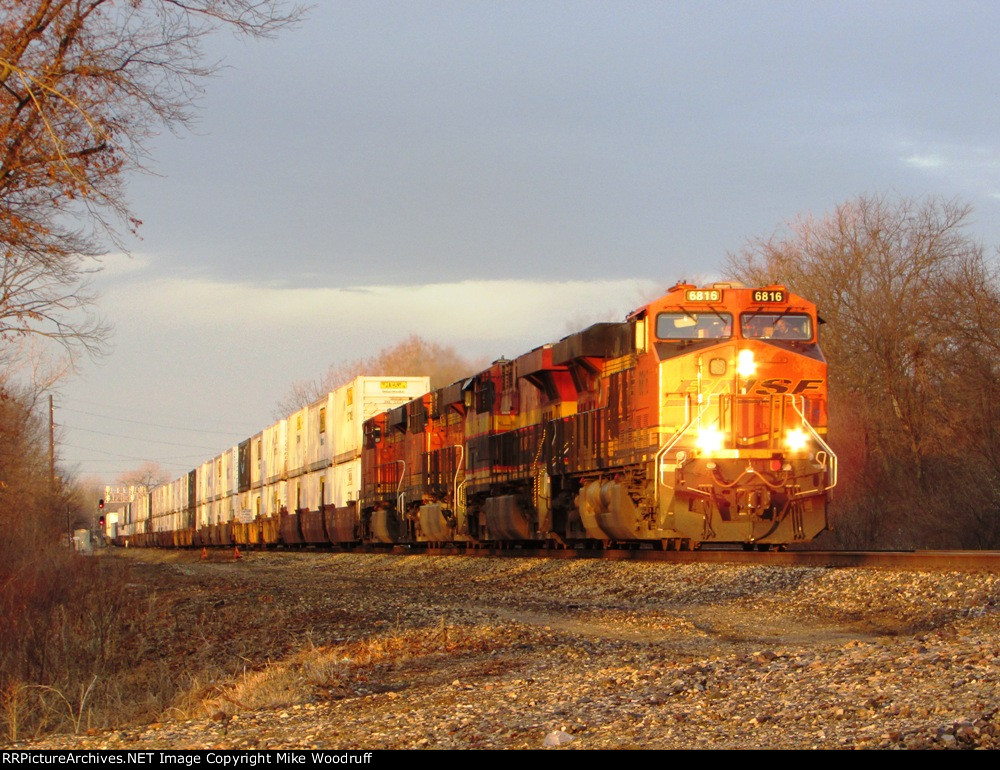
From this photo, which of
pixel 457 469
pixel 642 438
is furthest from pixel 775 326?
pixel 457 469

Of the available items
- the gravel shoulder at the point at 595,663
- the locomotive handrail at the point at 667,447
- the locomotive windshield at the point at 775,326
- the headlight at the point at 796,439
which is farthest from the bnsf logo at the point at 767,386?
the gravel shoulder at the point at 595,663

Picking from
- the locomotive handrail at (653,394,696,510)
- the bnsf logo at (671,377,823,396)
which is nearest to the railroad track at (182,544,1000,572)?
the locomotive handrail at (653,394,696,510)

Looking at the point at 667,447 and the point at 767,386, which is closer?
the point at 667,447

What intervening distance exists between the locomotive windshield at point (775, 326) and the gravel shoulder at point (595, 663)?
3223 mm

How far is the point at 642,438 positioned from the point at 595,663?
25.6 ft

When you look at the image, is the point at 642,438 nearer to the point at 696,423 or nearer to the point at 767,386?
the point at 696,423

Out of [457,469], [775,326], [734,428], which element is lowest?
[457,469]

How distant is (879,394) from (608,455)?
19502 millimetres

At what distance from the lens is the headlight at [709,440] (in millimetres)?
14828

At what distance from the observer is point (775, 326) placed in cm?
1569

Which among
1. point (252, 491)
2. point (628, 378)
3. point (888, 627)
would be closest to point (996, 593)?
point (888, 627)

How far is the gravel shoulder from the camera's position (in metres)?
5.22

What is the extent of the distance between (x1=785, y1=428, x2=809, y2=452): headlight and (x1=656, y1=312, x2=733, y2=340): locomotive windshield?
152cm

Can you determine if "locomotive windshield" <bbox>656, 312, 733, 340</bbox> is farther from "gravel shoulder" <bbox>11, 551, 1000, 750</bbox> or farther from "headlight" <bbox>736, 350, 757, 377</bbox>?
"gravel shoulder" <bbox>11, 551, 1000, 750</bbox>
